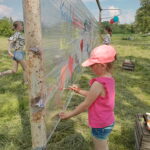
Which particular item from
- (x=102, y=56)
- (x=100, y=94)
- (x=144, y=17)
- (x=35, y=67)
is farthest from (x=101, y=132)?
(x=144, y=17)

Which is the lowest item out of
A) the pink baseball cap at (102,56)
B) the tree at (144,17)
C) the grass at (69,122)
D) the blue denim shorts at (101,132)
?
the grass at (69,122)

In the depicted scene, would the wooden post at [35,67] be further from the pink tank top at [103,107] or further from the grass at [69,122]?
the grass at [69,122]

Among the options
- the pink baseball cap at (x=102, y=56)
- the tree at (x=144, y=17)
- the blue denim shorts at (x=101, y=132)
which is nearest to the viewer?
the pink baseball cap at (x=102, y=56)

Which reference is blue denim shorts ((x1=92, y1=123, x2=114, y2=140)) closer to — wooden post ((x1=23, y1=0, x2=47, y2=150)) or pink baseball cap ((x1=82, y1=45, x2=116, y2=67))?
wooden post ((x1=23, y1=0, x2=47, y2=150))

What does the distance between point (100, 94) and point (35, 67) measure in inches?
23.8

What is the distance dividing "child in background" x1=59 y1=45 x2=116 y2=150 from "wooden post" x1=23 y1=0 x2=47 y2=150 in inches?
12.9

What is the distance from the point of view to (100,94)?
186 cm

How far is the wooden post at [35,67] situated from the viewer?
1677 mm

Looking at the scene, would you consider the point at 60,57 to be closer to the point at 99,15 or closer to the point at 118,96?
the point at 118,96

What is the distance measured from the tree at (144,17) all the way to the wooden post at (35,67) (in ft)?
163

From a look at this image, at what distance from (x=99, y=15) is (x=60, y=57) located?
17.6 m

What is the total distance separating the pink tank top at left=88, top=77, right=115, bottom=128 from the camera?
185cm

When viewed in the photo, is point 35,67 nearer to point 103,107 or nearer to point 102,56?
point 102,56

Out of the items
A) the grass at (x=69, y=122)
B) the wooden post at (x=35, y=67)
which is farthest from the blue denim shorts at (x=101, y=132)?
the grass at (x=69, y=122)
